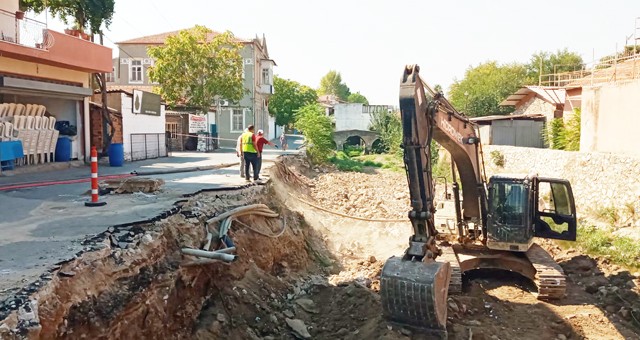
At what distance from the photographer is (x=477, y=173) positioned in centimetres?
986

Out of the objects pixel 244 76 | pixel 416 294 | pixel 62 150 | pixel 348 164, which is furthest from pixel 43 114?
pixel 244 76

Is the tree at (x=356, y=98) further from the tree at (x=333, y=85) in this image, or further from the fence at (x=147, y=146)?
the fence at (x=147, y=146)

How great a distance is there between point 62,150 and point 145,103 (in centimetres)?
666

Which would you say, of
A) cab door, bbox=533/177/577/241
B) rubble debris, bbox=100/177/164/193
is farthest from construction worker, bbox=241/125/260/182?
cab door, bbox=533/177/577/241

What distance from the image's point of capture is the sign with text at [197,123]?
3116cm

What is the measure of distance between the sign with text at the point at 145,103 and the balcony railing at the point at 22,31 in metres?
7.24

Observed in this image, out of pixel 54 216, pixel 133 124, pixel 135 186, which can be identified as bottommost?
pixel 54 216

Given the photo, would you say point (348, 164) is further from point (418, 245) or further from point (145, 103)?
point (418, 245)

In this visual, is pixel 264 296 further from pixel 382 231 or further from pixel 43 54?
pixel 43 54

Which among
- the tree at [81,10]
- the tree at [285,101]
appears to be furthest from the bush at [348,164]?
the tree at [285,101]

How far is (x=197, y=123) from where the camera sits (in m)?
31.5

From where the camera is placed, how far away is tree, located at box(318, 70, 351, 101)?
5290 inches

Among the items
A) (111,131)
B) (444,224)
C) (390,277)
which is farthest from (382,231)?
(111,131)

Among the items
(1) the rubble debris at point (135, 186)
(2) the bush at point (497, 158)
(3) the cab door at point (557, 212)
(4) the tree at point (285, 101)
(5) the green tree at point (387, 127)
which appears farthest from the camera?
(4) the tree at point (285, 101)
